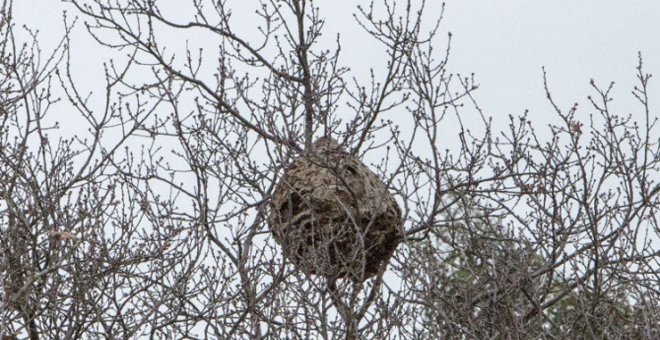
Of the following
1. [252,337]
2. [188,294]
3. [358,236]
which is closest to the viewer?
[252,337]

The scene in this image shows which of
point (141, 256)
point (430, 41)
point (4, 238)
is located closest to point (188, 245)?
point (141, 256)

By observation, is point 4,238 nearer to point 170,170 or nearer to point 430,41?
point 170,170

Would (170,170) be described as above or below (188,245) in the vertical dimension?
above

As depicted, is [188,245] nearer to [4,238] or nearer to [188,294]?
[188,294]

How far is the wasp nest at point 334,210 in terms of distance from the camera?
7984mm

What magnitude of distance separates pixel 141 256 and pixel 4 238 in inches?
34.2

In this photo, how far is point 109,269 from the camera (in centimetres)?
791

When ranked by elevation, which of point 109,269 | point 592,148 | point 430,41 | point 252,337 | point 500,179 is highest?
point 430,41

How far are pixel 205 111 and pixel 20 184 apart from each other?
1.38 meters

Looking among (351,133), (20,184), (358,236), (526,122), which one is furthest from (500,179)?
(20,184)

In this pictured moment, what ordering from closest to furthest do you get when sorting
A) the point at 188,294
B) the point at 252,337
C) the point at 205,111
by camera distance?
the point at 252,337, the point at 188,294, the point at 205,111

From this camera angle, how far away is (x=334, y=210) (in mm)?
8172

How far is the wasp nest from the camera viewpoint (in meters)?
7.98

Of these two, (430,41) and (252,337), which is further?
(430,41)
